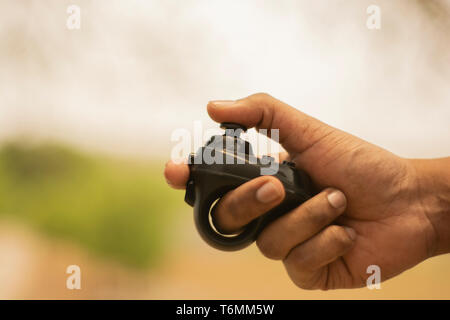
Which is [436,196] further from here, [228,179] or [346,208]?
[228,179]

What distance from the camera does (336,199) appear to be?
602 millimetres

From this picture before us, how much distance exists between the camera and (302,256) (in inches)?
24.5

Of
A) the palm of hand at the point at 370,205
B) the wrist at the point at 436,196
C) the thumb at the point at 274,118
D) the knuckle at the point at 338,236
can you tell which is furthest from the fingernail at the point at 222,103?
the wrist at the point at 436,196

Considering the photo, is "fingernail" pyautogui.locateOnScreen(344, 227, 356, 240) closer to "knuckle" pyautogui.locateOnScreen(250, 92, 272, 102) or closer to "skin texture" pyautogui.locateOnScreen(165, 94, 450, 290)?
"skin texture" pyautogui.locateOnScreen(165, 94, 450, 290)

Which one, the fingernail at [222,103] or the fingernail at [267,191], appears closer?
the fingernail at [267,191]

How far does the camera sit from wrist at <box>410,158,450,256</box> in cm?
70

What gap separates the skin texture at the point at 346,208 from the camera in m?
0.60

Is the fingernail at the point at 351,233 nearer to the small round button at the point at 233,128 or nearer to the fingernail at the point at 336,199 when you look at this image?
the fingernail at the point at 336,199

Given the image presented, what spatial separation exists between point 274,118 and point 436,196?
34 centimetres

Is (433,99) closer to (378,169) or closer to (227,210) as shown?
(378,169)

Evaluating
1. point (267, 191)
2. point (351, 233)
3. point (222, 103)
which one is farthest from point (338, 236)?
point (222, 103)

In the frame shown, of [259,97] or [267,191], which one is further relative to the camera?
[259,97]

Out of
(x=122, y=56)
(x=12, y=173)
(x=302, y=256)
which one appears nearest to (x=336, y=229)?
(x=302, y=256)

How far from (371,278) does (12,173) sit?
88 centimetres
